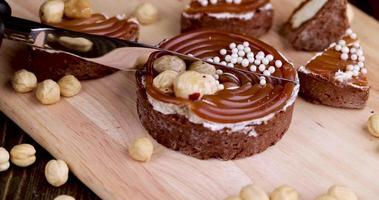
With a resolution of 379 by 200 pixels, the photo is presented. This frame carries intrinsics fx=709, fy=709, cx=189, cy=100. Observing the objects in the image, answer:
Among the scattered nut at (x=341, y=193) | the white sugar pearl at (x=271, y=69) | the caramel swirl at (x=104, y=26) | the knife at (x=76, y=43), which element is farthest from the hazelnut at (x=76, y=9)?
the scattered nut at (x=341, y=193)

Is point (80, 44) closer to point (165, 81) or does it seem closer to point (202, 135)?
point (165, 81)

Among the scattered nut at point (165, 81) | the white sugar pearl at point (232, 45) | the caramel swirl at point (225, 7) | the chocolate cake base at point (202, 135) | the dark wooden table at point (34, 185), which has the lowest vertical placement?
the dark wooden table at point (34, 185)

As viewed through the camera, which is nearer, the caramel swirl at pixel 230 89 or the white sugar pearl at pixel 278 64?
the caramel swirl at pixel 230 89

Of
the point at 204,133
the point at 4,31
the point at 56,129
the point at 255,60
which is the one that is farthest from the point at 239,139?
the point at 4,31

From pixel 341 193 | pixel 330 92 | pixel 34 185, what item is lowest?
pixel 34 185

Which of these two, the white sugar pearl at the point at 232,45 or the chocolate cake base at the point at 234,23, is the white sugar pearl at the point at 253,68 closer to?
the white sugar pearl at the point at 232,45

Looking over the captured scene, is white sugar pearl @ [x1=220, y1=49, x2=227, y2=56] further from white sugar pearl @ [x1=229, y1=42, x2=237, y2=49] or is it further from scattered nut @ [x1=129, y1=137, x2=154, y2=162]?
scattered nut @ [x1=129, y1=137, x2=154, y2=162]

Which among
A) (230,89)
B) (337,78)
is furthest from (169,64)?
(337,78)
